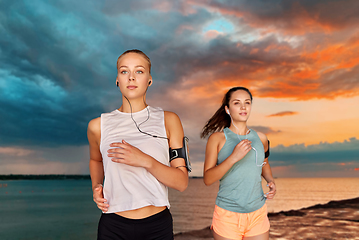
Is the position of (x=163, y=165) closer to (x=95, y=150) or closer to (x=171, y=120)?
(x=171, y=120)

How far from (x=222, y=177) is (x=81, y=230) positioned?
86.8 ft

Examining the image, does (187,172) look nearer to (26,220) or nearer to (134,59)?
(134,59)

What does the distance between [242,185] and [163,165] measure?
1370 millimetres

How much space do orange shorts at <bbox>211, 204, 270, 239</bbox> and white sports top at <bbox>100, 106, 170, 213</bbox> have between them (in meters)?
1.14

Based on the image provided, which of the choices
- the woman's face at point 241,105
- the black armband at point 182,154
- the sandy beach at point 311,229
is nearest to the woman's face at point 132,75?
the black armband at point 182,154

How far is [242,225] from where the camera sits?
284 centimetres

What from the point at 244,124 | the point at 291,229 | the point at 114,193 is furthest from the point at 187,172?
the point at 291,229

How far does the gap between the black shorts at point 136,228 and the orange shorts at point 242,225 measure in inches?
41.1

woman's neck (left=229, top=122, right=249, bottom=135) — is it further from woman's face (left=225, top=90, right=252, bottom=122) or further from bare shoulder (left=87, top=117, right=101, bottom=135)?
bare shoulder (left=87, top=117, right=101, bottom=135)

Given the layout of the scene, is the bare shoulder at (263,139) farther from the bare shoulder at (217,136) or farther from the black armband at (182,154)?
the black armband at (182,154)

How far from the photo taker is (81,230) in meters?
25.9

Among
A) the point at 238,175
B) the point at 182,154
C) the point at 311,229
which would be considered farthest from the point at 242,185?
the point at 311,229

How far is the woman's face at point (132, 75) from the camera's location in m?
2.14

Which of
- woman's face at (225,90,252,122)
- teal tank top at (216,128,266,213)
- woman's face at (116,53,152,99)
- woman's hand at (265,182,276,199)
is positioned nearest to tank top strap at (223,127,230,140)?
teal tank top at (216,128,266,213)
